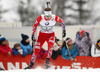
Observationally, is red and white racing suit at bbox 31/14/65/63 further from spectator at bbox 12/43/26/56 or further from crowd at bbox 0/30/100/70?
spectator at bbox 12/43/26/56

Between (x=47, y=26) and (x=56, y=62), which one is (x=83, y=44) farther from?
(x=47, y=26)

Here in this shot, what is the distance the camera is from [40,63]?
15.0ft

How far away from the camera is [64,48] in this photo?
4730 millimetres

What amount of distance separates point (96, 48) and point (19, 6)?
30.3 feet

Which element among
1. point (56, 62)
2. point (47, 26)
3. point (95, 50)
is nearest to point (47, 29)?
point (47, 26)

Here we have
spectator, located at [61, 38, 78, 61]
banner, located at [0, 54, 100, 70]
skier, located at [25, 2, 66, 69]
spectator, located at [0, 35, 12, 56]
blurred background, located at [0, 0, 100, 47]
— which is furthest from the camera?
blurred background, located at [0, 0, 100, 47]

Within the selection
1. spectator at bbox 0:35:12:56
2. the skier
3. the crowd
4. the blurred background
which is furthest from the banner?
the blurred background

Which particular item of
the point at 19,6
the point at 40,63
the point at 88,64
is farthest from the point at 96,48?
the point at 19,6

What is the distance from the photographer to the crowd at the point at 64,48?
4590 mm

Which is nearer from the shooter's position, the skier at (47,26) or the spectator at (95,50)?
the skier at (47,26)

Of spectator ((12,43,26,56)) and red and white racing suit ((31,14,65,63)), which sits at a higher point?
red and white racing suit ((31,14,65,63))

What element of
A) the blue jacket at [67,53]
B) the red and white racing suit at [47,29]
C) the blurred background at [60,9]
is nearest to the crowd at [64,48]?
the blue jacket at [67,53]

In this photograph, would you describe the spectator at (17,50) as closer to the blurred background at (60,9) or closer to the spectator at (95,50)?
the spectator at (95,50)

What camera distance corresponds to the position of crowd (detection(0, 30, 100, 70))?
459 cm
